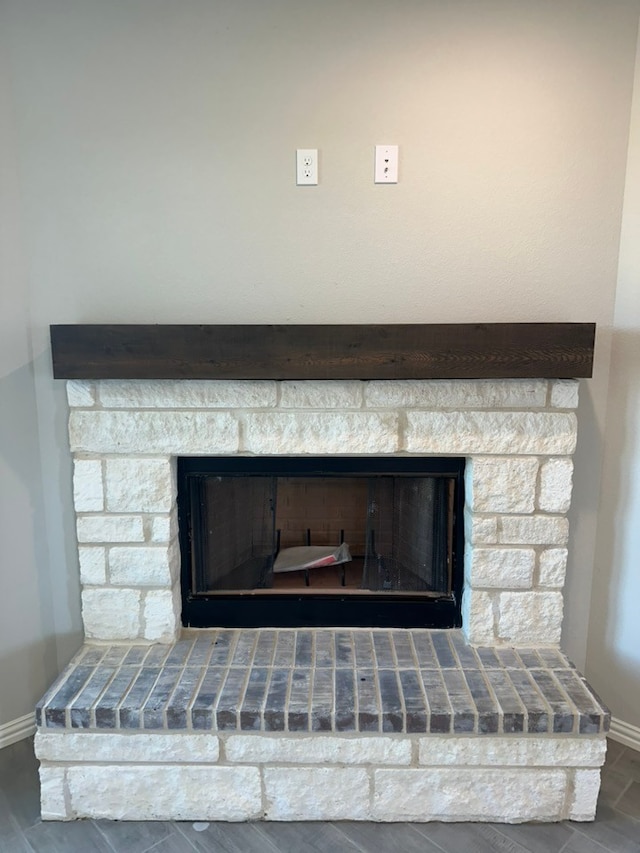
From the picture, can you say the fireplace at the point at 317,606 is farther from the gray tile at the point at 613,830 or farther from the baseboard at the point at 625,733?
the baseboard at the point at 625,733

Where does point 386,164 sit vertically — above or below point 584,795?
above

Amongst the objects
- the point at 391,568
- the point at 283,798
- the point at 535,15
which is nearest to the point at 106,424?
the point at 391,568

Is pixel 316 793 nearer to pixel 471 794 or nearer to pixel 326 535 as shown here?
pixel 471 794

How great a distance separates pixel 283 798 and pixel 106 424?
45.8 inches

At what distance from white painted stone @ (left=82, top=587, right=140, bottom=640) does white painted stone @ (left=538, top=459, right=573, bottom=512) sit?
50.8 inches

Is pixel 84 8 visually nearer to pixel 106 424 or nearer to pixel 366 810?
pixel 106 424

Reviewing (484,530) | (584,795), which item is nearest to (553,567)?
(484,530)

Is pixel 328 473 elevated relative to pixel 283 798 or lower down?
elevated

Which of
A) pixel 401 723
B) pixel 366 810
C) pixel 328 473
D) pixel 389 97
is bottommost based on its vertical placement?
pixel 366 810

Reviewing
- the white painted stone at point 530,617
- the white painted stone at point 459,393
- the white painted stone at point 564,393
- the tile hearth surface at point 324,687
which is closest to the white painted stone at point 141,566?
the tile hearth surface at point 324,687

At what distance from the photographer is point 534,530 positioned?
168cm

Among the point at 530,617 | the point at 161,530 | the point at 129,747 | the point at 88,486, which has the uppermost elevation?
the point at 88,486

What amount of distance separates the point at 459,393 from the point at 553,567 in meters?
0.62

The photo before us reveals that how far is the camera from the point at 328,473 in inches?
69.2
